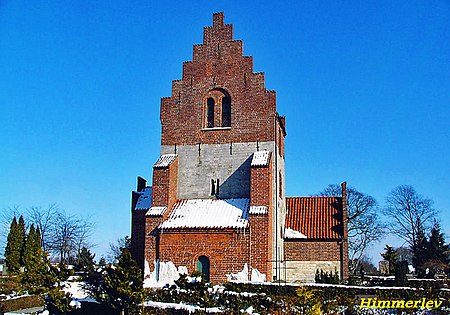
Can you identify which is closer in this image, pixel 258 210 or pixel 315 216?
pixel 258 210

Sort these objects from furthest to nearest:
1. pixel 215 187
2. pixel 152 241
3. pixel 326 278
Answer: pixel 215 187
pixel 326 278
pixel 152 241

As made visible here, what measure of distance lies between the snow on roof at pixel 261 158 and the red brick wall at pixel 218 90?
2.91 ft

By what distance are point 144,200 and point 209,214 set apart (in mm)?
6375

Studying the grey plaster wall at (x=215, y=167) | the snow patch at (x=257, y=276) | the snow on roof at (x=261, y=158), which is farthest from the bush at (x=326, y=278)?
the snow on roof at (x=261, y=158)

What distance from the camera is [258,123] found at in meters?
27.7

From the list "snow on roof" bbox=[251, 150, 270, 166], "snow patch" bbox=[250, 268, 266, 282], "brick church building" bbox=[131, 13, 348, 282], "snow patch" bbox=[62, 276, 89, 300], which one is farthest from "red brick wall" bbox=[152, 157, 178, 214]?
"snow patch" bbox=[62, 276, 89, 300]

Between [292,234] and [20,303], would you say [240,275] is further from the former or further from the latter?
[20,303]

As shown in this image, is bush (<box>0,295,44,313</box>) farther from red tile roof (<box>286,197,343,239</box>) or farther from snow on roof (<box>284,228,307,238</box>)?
red tile roof (<box>286,197,343,239</box>)

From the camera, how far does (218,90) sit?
94.3 feet

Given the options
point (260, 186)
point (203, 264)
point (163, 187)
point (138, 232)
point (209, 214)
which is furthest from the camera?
point (138, 232)

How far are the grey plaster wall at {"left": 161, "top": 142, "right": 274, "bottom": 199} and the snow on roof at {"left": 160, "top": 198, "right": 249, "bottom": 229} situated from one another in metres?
0.56

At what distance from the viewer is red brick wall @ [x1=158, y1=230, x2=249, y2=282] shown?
2470 cm

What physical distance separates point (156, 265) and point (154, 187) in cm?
431

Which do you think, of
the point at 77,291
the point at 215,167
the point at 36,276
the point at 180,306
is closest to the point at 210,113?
the point at 215,167
